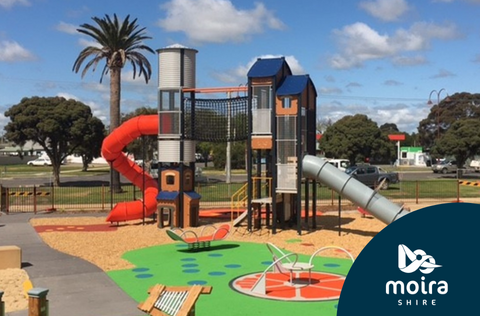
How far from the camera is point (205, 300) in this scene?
10.6m

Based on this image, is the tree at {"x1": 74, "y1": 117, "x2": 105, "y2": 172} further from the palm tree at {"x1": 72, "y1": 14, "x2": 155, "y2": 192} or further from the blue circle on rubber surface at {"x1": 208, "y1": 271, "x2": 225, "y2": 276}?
the blue circle on rubber surface at {"x1": 208, "y1": 271, "x2": 225, "y2": 276}

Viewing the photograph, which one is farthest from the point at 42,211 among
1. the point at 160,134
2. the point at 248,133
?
the point at 248,133

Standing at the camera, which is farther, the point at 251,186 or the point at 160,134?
the point at 160,134

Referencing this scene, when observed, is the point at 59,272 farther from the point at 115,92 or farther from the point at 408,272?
the point at 115,92

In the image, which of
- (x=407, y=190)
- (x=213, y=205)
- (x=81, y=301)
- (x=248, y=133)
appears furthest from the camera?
(x=407, y=190)

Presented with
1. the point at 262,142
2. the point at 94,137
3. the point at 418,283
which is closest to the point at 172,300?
the point at 418,283

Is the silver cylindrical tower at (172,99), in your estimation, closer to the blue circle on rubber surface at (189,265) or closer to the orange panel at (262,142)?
the orange panel at (262,142)

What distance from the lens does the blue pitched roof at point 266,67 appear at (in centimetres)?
1952

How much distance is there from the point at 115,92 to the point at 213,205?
1291 cm

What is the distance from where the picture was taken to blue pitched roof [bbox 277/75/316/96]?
19.0 meters

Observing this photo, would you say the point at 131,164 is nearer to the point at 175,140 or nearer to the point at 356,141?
the point at 175,140

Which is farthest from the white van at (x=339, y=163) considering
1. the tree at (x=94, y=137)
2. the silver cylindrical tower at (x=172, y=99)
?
the silver cylindrical tower at (x=172, y=99)

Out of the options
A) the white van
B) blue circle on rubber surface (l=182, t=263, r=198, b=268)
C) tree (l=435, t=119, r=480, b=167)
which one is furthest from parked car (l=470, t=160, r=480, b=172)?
blue circle on rubber surface (l=182, t=263, r=198, b=268)

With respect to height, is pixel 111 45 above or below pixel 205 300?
above
